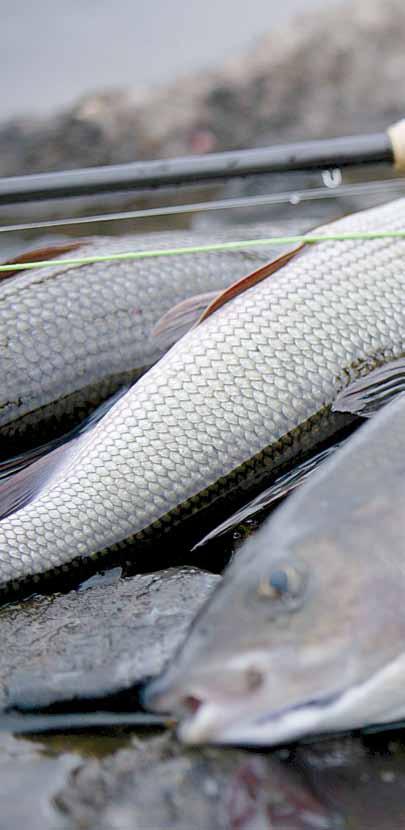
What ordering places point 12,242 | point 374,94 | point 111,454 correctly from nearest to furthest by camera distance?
point 111,454, point 12,242, point 374,94

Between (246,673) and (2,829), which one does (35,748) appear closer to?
(2,829)

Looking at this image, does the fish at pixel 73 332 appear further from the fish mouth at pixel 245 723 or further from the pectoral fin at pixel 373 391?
the fish mouth at pixel 245 723

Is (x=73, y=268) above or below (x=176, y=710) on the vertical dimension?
above

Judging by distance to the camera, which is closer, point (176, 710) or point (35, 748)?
point (176, 710)

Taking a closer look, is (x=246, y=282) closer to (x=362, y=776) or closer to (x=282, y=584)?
(x=282, y=584)

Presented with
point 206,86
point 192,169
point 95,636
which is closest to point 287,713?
point 95,636

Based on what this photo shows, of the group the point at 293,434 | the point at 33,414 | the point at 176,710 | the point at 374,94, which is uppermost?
the point at 374,94

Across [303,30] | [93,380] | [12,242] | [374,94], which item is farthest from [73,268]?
[303,30]
